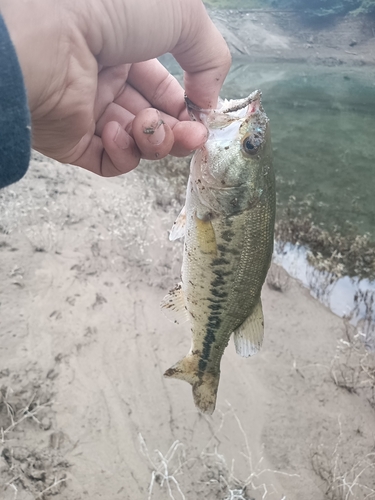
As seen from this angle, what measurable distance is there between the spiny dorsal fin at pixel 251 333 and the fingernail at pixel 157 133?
104 centimetres

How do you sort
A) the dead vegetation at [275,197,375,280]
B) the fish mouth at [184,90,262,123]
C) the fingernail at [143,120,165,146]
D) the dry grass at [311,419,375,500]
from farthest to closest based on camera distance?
the dead vegetation at [275,197,375,280]
the dry grass at [311,419,375,500]
the fish mouth at [184,90,262,123]
the fingernail at [143,120,165,146]

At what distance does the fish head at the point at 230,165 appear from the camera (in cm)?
222

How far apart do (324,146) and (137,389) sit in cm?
1056

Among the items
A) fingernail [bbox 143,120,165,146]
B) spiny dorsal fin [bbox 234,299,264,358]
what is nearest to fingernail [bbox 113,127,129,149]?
fingernail [bbox 143,120,165,146]

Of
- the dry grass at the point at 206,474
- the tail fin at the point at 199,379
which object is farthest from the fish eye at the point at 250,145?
the dry grass at the point at 206,474

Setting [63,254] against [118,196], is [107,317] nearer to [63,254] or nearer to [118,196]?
[63,254]

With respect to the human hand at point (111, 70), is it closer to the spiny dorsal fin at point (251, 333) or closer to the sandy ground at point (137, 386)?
the spiny dorsal fin at point (251, 333)

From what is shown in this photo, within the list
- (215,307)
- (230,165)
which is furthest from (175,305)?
(230,165)

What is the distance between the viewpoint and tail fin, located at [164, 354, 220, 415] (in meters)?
2.59

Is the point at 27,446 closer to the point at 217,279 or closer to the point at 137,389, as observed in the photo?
the point at 137,389

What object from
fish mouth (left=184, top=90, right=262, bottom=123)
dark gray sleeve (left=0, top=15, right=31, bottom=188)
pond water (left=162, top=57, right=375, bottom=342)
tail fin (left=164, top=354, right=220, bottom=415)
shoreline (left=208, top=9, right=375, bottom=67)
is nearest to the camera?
dark gray sleeve (left=0, top=15, right=31, bottom=188)

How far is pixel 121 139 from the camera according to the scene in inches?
89.9

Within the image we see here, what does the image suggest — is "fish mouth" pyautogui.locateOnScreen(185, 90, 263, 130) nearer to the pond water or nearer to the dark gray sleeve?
the dark gray sleeve

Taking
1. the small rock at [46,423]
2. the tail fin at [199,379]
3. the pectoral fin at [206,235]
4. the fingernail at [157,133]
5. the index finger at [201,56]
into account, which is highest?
the index finger at [201,56]
